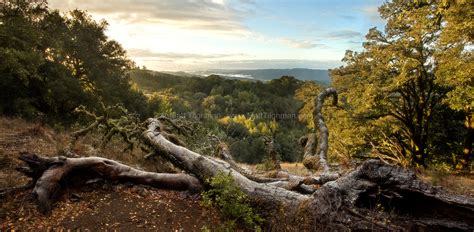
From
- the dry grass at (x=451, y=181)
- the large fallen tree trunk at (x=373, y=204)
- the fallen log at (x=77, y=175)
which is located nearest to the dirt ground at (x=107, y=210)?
the fallen log at (x=77, y=175)

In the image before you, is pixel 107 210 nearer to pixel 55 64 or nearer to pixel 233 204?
pixel 233 204

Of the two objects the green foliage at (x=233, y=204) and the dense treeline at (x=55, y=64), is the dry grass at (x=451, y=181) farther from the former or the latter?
the dense treeline at (x=55, y=64)

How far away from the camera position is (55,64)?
Result: 21.8m

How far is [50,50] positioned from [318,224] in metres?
23.7

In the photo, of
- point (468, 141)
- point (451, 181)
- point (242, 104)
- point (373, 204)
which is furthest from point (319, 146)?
point (242, 104)

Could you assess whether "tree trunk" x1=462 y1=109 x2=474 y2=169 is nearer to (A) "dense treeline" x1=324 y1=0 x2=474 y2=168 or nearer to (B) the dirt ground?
(A) "dense treeline" x1=324 y1=0 x2=474 y2=168

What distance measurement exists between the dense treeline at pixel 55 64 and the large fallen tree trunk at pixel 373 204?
13758mm

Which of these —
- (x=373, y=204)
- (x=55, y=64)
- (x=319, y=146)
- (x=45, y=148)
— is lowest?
(x=45, y=148)

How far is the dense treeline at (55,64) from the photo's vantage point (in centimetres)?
1666

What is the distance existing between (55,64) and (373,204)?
2236cm

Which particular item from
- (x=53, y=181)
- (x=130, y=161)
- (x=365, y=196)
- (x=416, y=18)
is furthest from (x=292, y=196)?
(x=416, y=18)

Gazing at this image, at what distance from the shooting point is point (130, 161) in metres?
9.55

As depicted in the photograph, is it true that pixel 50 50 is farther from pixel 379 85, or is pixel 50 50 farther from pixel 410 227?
pixel 410 227

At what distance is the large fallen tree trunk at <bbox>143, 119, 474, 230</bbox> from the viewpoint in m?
4.91
